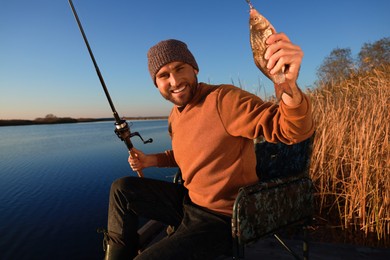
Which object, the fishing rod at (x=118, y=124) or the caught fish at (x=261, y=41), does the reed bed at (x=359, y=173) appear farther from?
the caught fish at (x=261, y=41)

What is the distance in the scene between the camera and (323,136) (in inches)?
143

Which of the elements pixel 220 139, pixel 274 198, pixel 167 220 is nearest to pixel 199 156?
pixel 220 139

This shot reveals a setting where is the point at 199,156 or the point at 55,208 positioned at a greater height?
the point at 199,156

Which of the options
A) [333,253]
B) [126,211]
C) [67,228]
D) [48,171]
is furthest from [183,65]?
[48,171]

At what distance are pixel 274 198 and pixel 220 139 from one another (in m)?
0.45

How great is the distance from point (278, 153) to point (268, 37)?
129 centimetres

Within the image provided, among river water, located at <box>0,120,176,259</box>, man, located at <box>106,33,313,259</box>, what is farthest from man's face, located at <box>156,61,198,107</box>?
river water, located at <box>0,120,176,259</box>

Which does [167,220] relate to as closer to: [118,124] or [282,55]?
[118,124]

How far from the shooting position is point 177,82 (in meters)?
1.90

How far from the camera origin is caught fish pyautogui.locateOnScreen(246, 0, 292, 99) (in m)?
0.87

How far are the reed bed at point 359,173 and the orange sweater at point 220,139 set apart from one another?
4.47 feet

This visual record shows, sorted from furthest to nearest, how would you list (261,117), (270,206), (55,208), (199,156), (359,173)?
(55,208), (359,173), (199,156), (270,206), (261,117)

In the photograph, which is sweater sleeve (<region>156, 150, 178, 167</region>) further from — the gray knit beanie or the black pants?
the gray knit beanie

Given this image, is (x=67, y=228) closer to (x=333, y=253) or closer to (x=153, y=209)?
(x=153, y=209)
